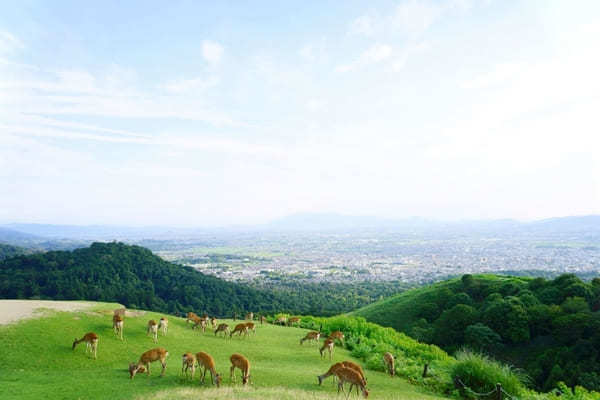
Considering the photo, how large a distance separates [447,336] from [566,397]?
18.0m

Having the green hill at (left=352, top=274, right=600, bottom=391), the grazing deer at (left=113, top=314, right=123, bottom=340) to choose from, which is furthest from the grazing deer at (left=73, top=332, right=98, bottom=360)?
the green hill at (left=352, top=274, right=600, bottom=391)

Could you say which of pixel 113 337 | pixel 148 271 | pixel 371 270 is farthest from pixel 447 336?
pixel 371 270

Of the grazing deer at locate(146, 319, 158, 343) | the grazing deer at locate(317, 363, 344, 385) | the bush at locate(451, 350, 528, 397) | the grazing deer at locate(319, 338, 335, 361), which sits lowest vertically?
the bush at locate(451, 350, 528, 397)

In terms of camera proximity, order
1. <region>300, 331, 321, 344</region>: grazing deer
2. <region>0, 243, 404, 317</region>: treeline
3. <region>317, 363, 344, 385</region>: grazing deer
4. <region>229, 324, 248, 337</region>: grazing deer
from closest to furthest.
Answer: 1. <region>317, 363, 344, 385</region>: grazing deer
2. <region>229, 324, 248, 337</region>: grazing deer
3. <region>300, 331, 321, 344</region>: grazing deer
4. <region>0, 243, 404, 317</region>: treeline

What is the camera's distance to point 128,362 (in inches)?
496

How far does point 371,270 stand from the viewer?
438 feet

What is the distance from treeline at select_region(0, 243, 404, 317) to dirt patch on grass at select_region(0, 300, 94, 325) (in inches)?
1454

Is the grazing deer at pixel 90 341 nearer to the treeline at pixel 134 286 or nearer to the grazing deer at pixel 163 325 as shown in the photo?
the grazing deer at pixel 163 325

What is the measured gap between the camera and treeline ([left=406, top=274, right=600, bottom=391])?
2306 cm

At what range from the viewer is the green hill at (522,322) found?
23188 millimetres

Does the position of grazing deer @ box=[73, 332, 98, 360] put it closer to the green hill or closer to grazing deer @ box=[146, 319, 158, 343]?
grazing deer @ box=[146, 319, 158, 343]

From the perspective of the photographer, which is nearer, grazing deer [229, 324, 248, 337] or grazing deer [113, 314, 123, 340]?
grazing deer [113, 314, 123, 340]

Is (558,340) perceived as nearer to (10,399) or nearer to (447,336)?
(447,336)

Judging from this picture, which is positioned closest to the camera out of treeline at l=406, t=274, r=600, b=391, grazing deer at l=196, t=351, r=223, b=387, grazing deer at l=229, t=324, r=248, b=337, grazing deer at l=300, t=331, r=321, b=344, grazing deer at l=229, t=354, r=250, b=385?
grazing deer at l=196, t=351, r=223, b=387
